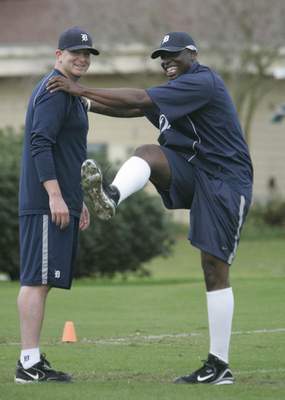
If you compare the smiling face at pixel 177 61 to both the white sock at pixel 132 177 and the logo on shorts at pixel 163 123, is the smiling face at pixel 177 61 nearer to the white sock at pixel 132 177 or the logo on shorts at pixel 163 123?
the logo on shorts at pixel 163 123

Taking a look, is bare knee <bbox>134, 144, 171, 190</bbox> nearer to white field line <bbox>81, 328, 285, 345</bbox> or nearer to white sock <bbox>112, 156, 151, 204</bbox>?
white sock <bbox>112, 156, 151, 204</bbox>

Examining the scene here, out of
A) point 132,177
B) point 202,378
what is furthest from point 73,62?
point 202,378

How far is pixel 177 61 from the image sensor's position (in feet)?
28.7

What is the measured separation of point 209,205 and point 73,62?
4.41ft

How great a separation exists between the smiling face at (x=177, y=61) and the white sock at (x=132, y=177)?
0.69 m

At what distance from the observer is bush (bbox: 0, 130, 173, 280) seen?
2183 cm

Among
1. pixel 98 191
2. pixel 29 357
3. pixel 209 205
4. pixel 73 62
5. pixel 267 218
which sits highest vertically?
pixel 73 62

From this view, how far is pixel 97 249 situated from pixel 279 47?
1524 centimetres

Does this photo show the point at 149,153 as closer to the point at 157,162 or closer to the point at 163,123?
the point at 157,162

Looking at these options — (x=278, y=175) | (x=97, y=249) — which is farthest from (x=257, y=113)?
(x=97, y=249)

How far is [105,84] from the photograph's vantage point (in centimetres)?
4016

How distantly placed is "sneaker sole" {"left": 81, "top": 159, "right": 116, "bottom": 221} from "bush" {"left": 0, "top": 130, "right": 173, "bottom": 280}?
13.4 m

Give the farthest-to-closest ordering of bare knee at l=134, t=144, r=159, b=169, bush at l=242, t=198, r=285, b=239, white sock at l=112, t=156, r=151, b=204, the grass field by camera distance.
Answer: bush at l=242, t=198, r=285, b=239, bare knee at l=134, t=144, r=159, b=169, white sock at l=112, t=156, r=151, b=204, the grass field

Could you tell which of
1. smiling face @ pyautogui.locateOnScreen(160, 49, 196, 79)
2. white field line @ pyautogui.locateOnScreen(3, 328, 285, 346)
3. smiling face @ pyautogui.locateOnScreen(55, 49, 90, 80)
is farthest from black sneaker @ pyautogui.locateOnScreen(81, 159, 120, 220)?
white field line @ pyautogui.locateOnScreen(3, 328, 285, 346)
